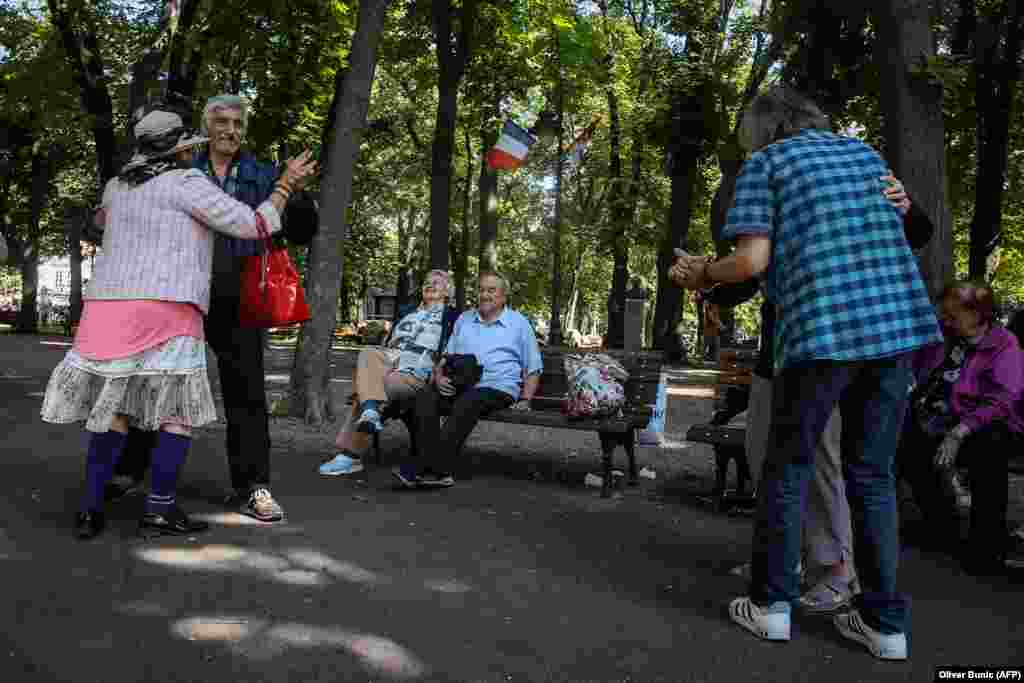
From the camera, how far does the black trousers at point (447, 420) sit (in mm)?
A: 6152

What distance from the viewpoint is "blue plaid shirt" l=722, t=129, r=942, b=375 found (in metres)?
3.42

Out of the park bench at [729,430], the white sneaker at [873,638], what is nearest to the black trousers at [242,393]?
the park bench at [729,430]

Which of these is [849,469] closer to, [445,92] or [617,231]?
[445,92]

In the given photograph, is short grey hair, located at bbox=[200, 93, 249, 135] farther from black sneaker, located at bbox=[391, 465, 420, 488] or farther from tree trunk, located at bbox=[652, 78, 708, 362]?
tree trunk, located at bbox=[652, 78, 708, 362]

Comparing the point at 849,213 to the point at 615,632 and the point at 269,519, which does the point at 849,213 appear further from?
the point at 269,519

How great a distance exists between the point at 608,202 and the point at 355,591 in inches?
1010

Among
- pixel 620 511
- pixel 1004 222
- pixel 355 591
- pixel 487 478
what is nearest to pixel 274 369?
pixel 487 478

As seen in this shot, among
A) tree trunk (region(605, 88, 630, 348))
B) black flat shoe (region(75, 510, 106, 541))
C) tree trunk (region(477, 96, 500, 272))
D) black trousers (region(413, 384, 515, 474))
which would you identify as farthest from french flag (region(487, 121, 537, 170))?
black flat shoe (region(75, 510, 106, 541))

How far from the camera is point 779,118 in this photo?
3.70 m

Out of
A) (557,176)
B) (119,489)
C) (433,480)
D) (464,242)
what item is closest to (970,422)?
(433,480)

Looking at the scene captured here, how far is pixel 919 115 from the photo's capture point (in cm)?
698

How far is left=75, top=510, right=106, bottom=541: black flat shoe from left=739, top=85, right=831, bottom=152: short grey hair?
11.0 feet

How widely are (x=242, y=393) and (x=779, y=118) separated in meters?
3.06

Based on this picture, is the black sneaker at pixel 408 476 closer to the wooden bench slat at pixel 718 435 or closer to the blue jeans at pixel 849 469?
the wooden bench slat at pixel 718 435
